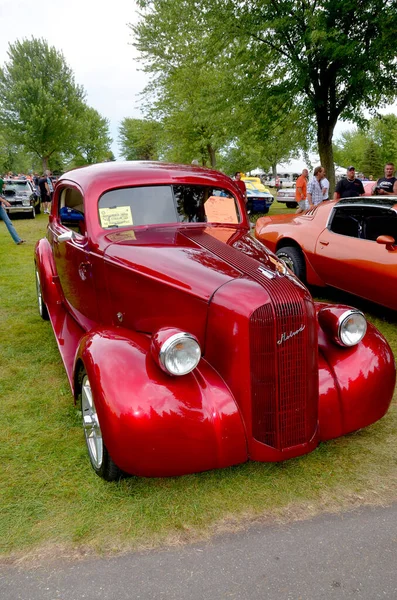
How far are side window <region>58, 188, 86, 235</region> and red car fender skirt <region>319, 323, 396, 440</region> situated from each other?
2188 mm

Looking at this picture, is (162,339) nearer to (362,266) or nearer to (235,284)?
(235,284)

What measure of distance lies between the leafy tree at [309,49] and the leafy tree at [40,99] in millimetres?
22552

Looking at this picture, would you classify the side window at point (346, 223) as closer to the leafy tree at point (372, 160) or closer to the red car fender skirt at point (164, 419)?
the red car fender skirt at point (164, 419)

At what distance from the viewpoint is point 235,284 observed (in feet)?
8.07

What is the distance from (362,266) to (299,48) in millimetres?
10846

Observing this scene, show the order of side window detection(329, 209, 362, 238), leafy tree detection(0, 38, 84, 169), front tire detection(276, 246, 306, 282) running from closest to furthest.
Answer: side window detection(329, 209, 362, 238)
front tire detection(276, 246, 306, 282)
leafy tree detection(0, 38, 84, 169)

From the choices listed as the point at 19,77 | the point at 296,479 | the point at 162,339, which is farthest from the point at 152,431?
the point at 19,77

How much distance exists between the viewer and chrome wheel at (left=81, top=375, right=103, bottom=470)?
8.87ft

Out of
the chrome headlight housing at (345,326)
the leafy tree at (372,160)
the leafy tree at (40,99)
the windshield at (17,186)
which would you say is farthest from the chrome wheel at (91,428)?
the leafy tree at (372,160)

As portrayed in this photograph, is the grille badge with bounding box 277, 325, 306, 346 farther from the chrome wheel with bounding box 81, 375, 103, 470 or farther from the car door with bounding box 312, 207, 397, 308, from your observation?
the car door with bounding box 312, 207, 397, 308

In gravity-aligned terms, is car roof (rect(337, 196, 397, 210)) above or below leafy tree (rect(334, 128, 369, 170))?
below

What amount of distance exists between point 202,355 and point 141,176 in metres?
1.72

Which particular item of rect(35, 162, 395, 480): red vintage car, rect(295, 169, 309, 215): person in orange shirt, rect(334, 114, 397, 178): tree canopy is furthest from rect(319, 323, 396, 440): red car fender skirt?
rect(334, 114, 397, 178): tree canopy

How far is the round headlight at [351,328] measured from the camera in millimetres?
2758
